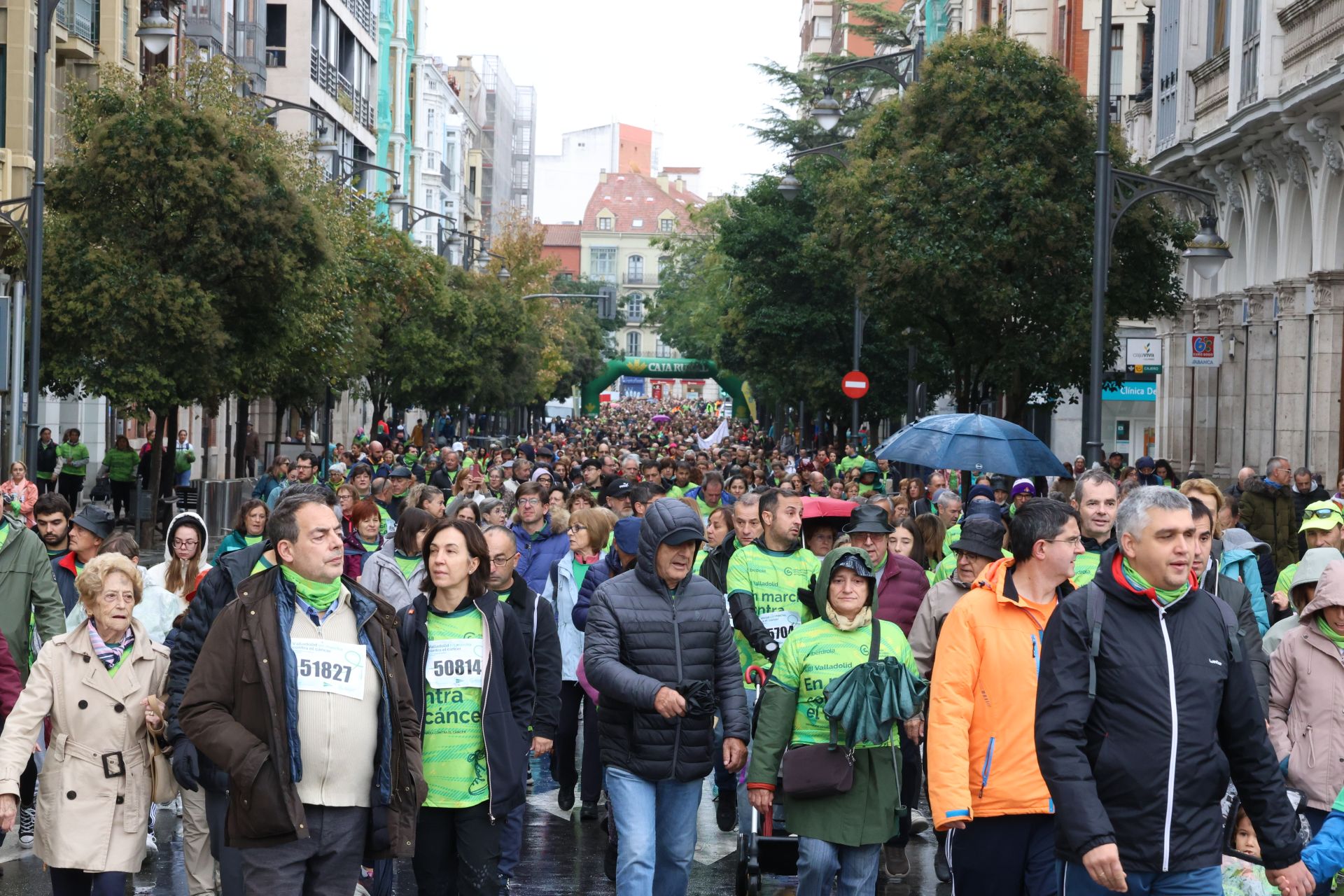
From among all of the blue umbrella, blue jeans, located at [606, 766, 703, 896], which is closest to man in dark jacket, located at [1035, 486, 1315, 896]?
blue jeans, located at [606, 766, 703, 896]

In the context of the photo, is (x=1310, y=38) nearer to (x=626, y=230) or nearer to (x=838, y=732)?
(x=838, y=732)

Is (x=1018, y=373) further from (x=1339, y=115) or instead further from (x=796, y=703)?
(x=796, y=703)

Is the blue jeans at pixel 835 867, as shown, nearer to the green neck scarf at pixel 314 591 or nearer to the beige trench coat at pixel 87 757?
the green neck scarf at pixel 314 591

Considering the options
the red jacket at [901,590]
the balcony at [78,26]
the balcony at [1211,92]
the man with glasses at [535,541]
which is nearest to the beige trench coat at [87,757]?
the red jacket at [901,590]

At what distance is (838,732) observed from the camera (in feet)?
22.2

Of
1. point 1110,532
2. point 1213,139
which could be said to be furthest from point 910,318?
point 1110,532

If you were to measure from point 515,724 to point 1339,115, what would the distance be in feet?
61.6

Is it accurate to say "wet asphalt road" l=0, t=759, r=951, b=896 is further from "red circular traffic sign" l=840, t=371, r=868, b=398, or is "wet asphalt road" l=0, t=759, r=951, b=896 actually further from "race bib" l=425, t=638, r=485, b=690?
"red circular traffic sign" l=840, t=371, r=868, b=398

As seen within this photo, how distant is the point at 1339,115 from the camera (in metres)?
22.8

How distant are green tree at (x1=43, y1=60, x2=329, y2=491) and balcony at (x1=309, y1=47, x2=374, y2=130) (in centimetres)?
3239

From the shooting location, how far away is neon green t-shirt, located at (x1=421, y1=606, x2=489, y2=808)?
6.64m

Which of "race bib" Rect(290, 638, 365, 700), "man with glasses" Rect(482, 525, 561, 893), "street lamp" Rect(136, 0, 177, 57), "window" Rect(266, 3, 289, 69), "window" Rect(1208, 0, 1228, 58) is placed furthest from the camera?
"window" Rect(266, 3, 289, 69)

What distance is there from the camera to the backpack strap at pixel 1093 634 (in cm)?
511

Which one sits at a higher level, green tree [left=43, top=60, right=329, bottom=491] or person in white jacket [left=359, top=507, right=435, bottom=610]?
green tree [left=43, top=60, right=329, bottom=491]
